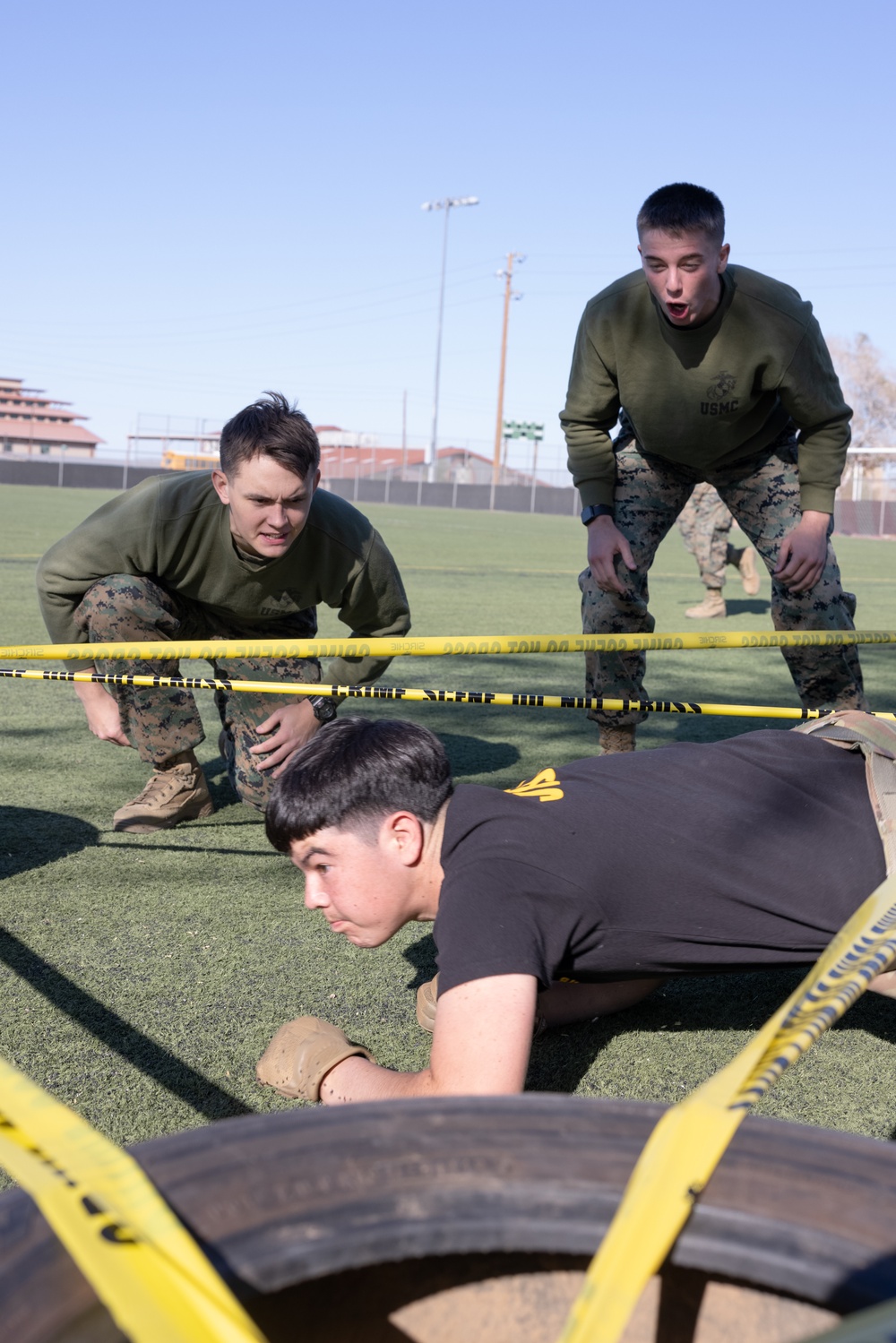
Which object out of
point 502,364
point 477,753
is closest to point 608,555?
point 477,753

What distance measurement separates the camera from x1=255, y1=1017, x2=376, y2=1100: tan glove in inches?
87.0

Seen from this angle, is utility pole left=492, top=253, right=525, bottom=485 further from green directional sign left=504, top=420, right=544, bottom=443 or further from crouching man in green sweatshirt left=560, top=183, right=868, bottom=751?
crouching man in green sweatshirt left=560, top=183, right=868, bottom=751

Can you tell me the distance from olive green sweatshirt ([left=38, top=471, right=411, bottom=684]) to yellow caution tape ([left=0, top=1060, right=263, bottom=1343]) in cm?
296

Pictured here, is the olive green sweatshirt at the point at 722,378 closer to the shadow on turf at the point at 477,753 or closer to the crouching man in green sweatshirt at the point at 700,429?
the crouching man in green sweatshirt at the point at 700,429

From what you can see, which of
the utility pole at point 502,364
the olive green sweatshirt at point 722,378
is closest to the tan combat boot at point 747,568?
the olive green sweatshirt at point 722,378

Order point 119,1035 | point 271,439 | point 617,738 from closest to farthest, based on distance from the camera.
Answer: point 119,1035 < point 271,439 < point 617,738

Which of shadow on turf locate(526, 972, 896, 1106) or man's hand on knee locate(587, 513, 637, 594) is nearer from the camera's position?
shadow on turf locate(526, 972, 896, 1106)

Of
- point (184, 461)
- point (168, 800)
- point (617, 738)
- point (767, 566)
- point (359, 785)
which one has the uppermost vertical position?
point (184, 461)

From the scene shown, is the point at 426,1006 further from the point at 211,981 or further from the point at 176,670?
the point at 176,670


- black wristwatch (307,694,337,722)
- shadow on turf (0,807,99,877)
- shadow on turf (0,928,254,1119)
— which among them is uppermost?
black wristwatch (307,694,337,722)

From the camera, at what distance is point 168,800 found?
3990mm

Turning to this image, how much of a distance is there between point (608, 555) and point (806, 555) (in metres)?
0.67

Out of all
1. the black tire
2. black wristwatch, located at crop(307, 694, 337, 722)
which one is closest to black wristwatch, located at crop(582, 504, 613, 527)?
black wristwatch, located at crop(307, 694, 337, 722)

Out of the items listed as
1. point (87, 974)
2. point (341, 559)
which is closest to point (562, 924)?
point (87, 974)
